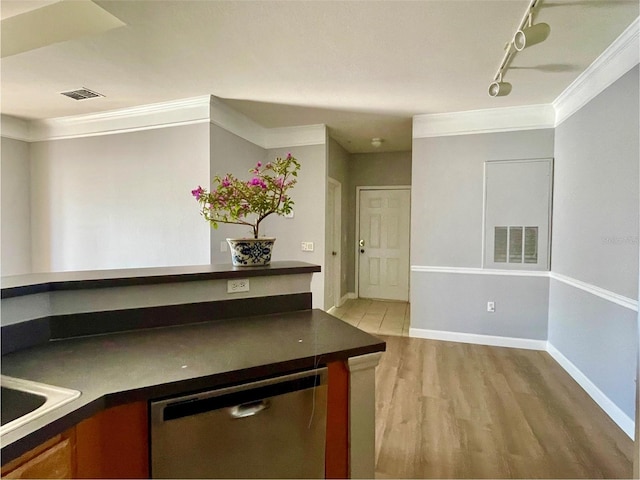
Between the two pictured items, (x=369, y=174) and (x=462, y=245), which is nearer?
(x=462, y=245)

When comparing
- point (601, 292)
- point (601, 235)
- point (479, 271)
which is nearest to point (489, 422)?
point (601, 292)

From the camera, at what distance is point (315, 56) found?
99.6 inches

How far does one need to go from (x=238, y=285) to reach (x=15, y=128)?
4551 mm

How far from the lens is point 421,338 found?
13.1 feet

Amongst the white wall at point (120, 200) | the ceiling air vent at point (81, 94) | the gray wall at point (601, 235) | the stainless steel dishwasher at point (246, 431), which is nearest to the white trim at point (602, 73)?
the gray wall at point (601, 235)

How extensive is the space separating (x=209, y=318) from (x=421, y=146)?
3300 mm

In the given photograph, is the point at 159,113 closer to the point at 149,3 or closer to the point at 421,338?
the point at 149,3

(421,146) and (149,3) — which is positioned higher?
(149,3)

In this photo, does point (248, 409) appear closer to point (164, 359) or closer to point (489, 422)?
point (164, 359)

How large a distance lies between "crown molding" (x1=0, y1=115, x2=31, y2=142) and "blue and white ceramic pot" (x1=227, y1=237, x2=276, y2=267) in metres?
4.33

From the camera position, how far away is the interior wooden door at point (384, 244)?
5848 millimetres

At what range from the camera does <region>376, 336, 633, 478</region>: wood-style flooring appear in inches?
73.7

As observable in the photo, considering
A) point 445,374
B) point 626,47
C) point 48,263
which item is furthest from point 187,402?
point 48,263

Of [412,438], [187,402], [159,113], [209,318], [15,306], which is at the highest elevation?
[159,113]
